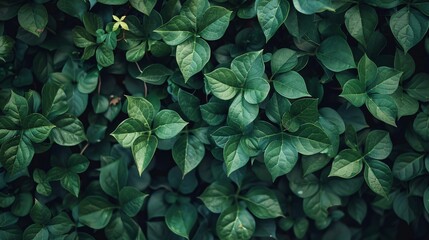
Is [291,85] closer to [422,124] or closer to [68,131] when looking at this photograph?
[422,124]

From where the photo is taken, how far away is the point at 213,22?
1.58m

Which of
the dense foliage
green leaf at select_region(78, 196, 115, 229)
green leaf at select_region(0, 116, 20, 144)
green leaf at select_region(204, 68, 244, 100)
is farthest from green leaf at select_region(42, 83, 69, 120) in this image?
green leaf at select_region(204, 68, 244, 100)

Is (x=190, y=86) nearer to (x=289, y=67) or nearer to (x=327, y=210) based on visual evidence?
(x=289, y=67)

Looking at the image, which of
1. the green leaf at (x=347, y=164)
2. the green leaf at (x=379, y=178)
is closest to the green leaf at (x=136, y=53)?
the green leaf at (x=347, y=164)

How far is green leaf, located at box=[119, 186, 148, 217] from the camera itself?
5.70 feet

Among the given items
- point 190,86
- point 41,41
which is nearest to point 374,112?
point 190,86

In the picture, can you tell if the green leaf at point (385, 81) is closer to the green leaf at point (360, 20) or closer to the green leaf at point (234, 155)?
Result: the green leaf at point (360, 20)

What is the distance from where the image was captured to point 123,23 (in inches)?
63.7

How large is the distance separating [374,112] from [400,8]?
1.24ft

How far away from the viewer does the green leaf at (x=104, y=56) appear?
1.68 m

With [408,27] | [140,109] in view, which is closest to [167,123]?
[140,109]

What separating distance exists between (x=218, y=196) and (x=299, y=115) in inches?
17.4

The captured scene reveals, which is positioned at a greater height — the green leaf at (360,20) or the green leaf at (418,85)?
the green leaf at (360,20)

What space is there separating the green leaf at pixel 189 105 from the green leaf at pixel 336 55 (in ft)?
1.41
